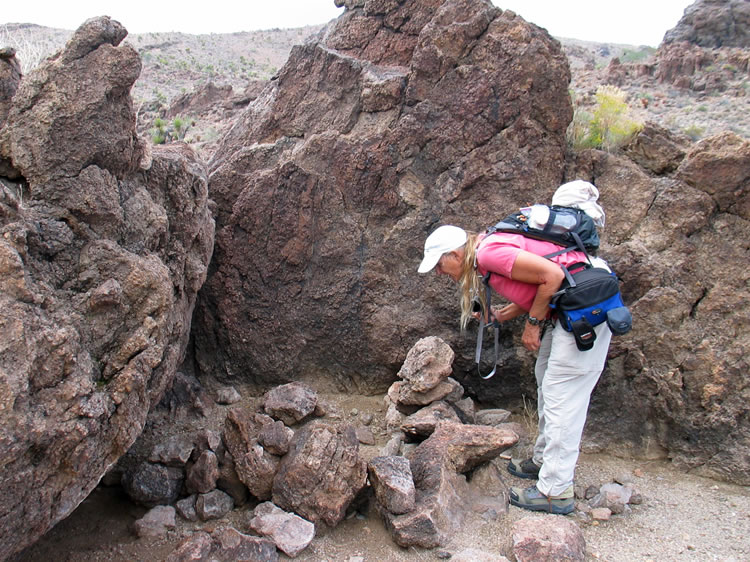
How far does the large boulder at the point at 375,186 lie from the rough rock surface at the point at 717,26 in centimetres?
2009

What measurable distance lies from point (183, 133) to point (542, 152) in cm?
948

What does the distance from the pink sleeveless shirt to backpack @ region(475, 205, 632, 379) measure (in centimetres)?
3

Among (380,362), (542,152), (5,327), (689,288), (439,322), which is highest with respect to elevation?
(542,152)

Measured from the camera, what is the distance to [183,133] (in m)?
12.2

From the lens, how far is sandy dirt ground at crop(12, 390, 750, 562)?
3027 mm

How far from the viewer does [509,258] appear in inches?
120

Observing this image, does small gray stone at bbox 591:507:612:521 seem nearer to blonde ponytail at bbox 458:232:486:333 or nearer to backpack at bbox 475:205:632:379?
backpack at bbox 475:205:632:379

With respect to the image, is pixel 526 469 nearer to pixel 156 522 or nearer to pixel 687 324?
pixel 687 324

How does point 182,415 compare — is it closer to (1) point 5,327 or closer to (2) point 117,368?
(2) point 117,368

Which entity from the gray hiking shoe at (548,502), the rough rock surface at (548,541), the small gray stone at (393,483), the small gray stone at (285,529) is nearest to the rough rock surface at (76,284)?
the small gray stone at (285,529)

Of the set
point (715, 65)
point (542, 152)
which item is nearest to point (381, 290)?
point (542, 152)

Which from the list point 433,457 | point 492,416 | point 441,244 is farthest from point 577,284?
point 492,416

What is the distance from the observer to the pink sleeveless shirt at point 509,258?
3.06 m

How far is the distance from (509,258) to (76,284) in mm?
Answer: 2062
